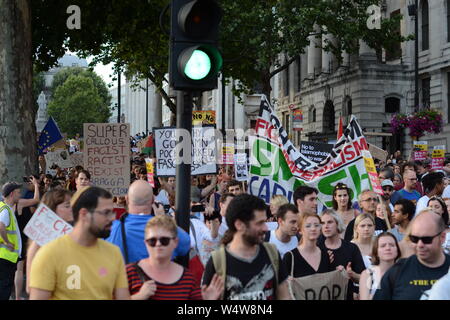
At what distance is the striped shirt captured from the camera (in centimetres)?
484

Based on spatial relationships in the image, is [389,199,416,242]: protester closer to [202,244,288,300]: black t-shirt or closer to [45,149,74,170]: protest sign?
[202,244,288,300]: black t-shirt

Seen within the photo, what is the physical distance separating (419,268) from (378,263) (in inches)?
47.3

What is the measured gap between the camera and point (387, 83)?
45500 millimetres

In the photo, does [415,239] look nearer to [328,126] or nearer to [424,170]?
[424,170]

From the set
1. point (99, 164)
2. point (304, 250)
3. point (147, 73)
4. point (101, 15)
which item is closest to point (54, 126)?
point (101, 15)

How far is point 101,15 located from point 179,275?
14.1 m

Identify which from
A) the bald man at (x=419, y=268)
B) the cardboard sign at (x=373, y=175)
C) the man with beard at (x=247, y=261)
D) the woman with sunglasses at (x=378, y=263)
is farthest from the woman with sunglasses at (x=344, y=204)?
the man with beard at (x=247, y=261)

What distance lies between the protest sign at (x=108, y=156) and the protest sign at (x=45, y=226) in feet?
17.8

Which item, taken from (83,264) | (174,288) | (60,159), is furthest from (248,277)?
(60,159)

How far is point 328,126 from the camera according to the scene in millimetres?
52250

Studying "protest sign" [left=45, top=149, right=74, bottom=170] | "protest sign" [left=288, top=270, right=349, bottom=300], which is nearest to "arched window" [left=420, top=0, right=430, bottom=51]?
"protest sign" [left=45, top=149, right=74, bottom=170]

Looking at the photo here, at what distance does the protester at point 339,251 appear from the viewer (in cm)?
690

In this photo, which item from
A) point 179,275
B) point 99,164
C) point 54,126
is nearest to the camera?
point 179,275
